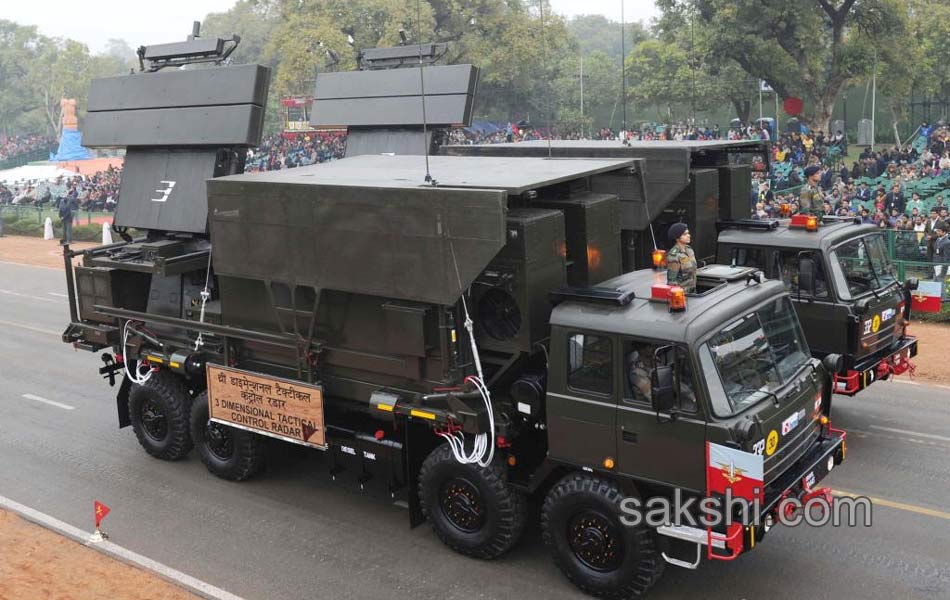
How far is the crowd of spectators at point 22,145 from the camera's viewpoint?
7338 cm

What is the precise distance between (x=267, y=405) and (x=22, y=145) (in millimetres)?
78048

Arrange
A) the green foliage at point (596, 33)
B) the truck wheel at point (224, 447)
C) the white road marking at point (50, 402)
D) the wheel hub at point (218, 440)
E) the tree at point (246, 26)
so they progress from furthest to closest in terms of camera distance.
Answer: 1. the green foliage at point (596, 33)
2. the tree at point (246, 26)
3. the white road marking at point (50, 402)
4. the wheel hub at point (218, 440)
5. the truck wheel at point (224, 447)

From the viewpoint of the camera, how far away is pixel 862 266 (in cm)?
1062

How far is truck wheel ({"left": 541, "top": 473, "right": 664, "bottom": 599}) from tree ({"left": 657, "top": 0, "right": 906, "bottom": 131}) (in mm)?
26107

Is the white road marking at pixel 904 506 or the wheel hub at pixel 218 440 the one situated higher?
the wheel hub at pixel 218 440

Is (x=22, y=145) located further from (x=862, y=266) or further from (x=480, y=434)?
(x=480, y=434)

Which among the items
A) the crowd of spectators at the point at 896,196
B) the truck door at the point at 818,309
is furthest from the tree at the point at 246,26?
the truck door at the point at 818,309

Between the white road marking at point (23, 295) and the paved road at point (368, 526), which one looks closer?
the paved road at point (368, 526)

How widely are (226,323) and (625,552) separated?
4595 millimetres

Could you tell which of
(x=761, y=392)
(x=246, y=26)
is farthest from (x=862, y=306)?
(x=246, y=26)

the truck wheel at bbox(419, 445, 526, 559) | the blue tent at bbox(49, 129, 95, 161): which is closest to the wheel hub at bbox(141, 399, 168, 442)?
the truck wheel at bbox(419, 445, 526, 559)

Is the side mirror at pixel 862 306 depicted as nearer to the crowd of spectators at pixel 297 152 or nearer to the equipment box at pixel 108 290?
the equipment box at pixel 108 290

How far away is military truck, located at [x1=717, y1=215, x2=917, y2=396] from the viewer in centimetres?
1016

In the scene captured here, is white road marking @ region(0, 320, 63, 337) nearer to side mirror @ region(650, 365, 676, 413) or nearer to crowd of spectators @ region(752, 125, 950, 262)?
crowd of spectators @ region(752, 125, 950, 262)
